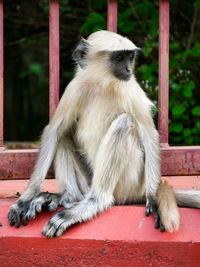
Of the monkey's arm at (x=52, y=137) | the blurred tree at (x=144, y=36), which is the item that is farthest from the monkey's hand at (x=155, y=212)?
the blurred tree at (x=144, y=36)

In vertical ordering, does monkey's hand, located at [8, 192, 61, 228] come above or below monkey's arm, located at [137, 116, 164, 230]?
below

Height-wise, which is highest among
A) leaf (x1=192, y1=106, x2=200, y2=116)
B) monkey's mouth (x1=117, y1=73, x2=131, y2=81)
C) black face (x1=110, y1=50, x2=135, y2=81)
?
black face (x1=110, y1=50, x2=135, y2=81)

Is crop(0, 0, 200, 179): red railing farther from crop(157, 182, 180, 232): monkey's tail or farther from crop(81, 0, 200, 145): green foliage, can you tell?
crop(81, 0, 200, 145): green foliage

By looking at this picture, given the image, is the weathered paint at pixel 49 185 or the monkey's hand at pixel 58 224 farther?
the weathered paint at pixel 49 185

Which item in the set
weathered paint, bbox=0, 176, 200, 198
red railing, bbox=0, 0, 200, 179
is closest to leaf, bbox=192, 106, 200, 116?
weathered paint, bbox=0, 176, 200, 198

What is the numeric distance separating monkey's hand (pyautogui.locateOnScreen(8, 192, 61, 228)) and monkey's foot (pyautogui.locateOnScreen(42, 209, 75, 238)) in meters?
0.15

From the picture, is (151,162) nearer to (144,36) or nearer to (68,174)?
(68,174)

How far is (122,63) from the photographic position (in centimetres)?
330

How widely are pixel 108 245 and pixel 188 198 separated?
0.63 m

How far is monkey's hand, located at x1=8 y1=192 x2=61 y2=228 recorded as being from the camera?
2.97m

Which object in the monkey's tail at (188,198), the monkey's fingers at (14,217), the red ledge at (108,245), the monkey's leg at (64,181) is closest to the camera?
the red ledge at (108,245)

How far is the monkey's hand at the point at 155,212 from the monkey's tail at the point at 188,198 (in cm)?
23

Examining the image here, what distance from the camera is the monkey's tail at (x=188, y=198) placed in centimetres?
309

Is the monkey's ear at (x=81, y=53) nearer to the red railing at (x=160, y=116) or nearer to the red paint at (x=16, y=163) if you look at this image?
the red railing at (x=160, y=116)
